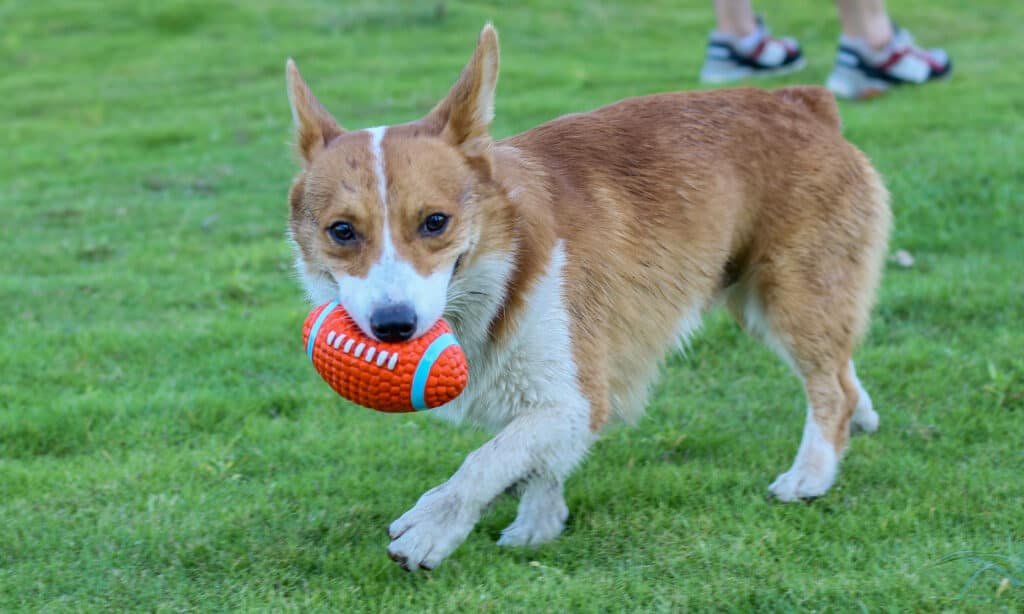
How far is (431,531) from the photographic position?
11.2ft

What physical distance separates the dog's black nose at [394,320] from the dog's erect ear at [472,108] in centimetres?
72

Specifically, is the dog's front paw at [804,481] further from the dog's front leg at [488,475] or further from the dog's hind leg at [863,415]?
the dog's front leg at [488,475]

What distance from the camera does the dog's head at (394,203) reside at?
325 centimetres

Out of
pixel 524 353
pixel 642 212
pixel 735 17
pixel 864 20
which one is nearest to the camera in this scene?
pixel 524 353

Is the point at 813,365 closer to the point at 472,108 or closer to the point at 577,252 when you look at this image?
the point at 577,252

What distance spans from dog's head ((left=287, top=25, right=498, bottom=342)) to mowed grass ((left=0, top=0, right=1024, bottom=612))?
0.94 meters

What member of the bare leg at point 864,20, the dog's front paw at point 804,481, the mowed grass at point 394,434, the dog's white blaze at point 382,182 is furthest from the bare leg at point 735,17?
the dog's white blaze at point 382,182

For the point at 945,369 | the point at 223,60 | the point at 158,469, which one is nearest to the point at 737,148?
the point at 945,369

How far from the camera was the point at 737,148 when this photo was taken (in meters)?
4.28

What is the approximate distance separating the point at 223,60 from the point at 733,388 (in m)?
9.74

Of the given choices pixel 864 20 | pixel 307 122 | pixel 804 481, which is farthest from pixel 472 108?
pixel 864 20

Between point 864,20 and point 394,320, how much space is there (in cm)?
703

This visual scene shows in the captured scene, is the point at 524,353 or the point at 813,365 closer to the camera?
the point at 524,353

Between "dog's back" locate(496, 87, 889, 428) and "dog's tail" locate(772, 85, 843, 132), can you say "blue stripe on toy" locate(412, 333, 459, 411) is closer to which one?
"dog's back" locate(496, 87, 889, 428)
